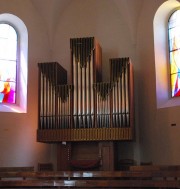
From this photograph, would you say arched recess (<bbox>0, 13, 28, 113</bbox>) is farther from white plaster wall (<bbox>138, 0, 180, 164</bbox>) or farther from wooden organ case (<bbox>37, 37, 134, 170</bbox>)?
white plaster wall (<bbox>138, 0, 180, 164</bbox>)

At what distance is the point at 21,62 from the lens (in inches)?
534

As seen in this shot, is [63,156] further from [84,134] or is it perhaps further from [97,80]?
[97,80]

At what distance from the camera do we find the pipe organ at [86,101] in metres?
11.8

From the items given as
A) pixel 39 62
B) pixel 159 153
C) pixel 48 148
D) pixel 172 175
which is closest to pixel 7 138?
pixel 48 148

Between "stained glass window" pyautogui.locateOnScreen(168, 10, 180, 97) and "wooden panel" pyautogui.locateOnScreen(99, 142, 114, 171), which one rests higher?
"stained glass window" pyautogui.locateOnScreen(168, 10, 180, 97)

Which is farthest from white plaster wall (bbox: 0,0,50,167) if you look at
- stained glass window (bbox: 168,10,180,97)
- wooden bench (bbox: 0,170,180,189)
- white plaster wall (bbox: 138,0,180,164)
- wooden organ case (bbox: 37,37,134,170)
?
stained glass window (bbox: 168,10,180,97)

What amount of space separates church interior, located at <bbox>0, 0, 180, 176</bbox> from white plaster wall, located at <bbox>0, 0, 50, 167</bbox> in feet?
0.10

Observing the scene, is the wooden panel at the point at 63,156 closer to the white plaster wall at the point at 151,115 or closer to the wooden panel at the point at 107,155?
the wooden panel at the point at 107,155

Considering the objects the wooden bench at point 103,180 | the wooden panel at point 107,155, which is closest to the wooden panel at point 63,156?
the wooden panel at point 107,155

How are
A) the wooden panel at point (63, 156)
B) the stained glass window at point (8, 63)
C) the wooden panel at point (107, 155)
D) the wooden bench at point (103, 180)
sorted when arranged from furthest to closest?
the stained glass window at point (8, 63) → the wooden panel at point (63, 156) → the wooden panel at point (107, 155) → the wooden bench at point (103, 180)

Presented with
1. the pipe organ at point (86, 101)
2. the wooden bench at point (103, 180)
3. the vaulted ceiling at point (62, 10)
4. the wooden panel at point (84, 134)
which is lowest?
the wooden bench at point (103, 180)

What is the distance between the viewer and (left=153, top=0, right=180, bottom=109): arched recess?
1254cm

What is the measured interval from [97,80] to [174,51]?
98.3 inches

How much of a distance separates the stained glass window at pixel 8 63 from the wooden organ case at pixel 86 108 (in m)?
1.24
